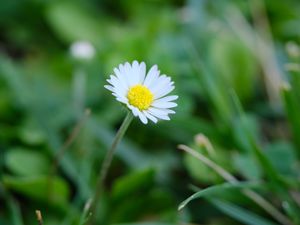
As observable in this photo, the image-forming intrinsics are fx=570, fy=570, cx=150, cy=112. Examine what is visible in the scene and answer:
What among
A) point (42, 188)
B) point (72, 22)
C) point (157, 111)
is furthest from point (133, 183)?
point (72, 22)

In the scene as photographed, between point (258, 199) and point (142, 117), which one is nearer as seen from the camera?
point (142, 117)

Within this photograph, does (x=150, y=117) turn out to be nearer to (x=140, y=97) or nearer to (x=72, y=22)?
(x=140, y=97)

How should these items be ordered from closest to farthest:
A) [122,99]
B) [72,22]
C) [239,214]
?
[122,99], [239,214], [72,22]

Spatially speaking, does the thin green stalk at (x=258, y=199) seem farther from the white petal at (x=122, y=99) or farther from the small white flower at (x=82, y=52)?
the small white flower at (x=82, y=52)

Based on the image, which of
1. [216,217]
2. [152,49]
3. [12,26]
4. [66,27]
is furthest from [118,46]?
[216,217]

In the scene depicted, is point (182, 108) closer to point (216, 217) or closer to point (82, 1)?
point (216, 217)

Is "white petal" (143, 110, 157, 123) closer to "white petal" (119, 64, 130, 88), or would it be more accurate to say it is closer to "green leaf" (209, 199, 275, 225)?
"white petal" (119, 64, 130, 88)

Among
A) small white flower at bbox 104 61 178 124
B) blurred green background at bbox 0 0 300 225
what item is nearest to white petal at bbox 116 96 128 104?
small white flower at bbox 104 61 178 124
